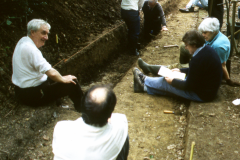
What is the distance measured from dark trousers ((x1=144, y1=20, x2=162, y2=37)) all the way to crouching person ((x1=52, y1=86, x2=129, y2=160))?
6114 mm

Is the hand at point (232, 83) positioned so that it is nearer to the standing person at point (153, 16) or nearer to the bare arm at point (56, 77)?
the bare arm at point (56, 77)

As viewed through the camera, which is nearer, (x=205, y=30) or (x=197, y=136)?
(x=197, y=136)

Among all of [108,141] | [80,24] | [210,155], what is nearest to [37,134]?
[108,141]

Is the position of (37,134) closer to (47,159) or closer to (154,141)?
(47,159)

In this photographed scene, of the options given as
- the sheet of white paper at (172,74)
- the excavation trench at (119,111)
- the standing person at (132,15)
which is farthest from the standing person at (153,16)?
the sheet of white paper at (172,74)

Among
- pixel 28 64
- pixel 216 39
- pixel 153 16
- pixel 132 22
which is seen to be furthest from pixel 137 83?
pixel 153 16

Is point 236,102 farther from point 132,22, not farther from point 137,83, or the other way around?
point 132,22

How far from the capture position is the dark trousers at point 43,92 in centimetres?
312

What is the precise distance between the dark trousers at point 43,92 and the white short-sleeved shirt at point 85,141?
1770 millimetres

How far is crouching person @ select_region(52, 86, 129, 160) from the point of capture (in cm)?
142

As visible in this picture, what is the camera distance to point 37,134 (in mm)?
3143

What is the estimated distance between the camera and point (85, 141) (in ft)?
4.70

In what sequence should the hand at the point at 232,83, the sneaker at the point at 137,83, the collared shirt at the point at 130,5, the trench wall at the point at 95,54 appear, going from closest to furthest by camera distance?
the hand at the point at 232,83, the sneaker at the point at 137,83, the trench wall at the point at 95,54, the collared shirt at the point at 130,5

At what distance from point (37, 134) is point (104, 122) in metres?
2.05
